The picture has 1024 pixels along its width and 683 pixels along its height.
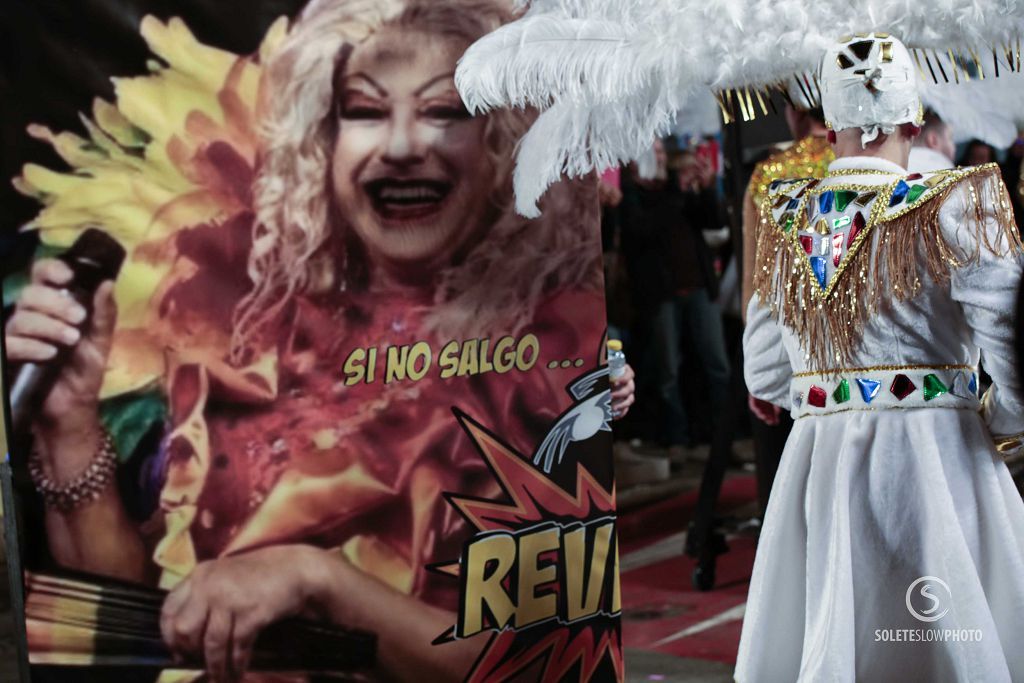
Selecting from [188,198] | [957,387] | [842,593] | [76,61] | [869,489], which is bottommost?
[842,593]

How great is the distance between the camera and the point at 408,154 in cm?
323

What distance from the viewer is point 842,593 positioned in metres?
2.86

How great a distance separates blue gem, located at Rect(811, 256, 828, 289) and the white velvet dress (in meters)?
0.15

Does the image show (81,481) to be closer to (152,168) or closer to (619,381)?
(152,168)

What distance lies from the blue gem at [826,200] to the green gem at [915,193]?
0.19 meters

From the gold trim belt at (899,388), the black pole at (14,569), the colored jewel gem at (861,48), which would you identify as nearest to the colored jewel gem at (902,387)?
the gold trim belt at (899,388)

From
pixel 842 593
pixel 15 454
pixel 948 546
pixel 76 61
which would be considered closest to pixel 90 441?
pixel 15 454

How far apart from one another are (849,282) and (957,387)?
34 centimetres

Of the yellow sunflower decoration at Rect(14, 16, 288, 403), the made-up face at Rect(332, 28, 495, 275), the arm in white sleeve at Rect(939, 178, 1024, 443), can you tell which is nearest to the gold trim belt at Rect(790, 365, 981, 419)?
the arm in white sleeve at Rect(939, 178, 1024, 443)

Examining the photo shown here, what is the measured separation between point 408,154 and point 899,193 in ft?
3.86

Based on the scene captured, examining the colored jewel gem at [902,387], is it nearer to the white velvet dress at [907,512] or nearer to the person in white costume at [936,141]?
the white velvet dress at [907,512]

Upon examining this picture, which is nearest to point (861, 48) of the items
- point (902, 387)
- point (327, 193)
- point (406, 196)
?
point (902, 387)

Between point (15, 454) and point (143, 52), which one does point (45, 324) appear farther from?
point (143, 52)

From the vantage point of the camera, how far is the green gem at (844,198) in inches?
118
